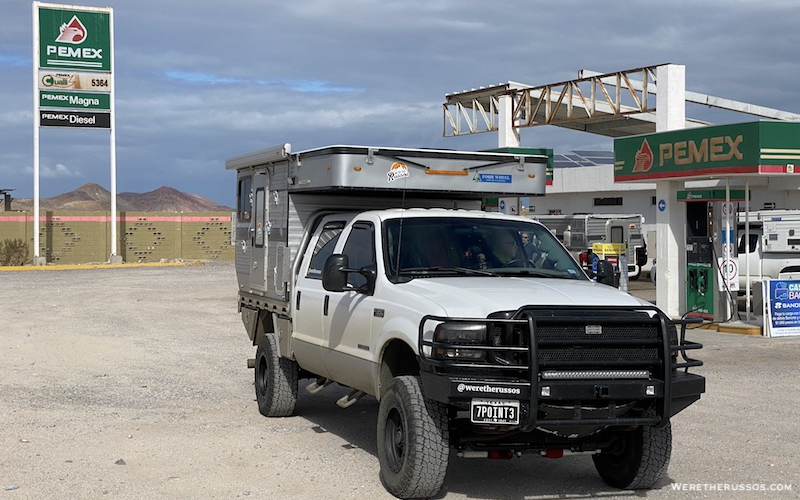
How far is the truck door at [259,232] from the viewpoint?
412 inches

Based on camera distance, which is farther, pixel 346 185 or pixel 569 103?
pixel 569 103

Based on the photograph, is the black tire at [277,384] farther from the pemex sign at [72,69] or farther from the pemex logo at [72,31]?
the pemex logo at [72,31]

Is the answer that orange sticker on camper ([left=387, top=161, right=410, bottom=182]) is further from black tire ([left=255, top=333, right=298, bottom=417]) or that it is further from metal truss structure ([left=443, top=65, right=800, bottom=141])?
metal truss structure ([left=443, top=65, right=800, bottom=141])

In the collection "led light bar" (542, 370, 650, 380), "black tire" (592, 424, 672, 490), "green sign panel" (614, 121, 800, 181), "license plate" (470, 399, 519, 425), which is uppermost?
"green sign panel" (614, 121, 800, 181)

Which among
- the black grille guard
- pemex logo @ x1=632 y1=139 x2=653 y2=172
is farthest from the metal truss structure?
the black grille guard

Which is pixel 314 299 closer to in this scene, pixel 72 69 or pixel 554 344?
pixel 554 344

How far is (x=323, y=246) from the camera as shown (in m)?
9.32

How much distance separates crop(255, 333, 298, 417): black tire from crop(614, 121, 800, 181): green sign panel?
36.9 ft

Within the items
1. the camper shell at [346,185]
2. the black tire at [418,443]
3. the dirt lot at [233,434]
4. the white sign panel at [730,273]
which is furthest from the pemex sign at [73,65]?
the black tire at [418,443]

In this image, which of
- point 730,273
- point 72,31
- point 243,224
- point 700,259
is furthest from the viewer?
point 72,31

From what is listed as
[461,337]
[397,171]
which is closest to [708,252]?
[397,171]

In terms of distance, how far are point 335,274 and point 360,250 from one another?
0.88 metres

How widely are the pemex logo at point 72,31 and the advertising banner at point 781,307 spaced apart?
100ft

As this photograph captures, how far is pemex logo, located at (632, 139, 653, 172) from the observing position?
2094 cm
